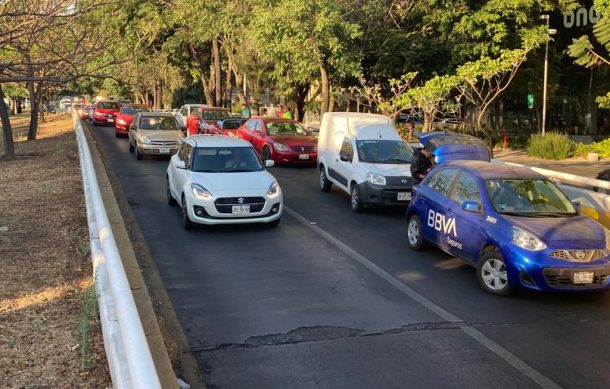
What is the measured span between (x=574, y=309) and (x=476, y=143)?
10.1 meters

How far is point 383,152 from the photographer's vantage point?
46.3 feet

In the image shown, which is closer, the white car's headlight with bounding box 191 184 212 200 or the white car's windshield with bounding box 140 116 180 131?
the white car's headlight with bounding box 191 184 212 200

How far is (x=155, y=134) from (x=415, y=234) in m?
14.3

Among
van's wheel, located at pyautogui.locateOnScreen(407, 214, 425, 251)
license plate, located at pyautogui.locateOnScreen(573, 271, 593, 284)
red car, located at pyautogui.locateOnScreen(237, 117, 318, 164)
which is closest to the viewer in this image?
license plate, located at pyautogui.locateOnScreen(573, 271, 593, 284)

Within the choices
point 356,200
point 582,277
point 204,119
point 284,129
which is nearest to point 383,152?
point 356,200

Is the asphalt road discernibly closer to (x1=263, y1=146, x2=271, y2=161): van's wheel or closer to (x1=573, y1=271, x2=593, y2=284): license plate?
(x1=573, y1=271, x2=593, y2=284): license plate

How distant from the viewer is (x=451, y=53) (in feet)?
96.4

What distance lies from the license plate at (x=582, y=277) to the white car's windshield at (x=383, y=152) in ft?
22.6

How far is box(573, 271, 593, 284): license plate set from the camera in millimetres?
7133

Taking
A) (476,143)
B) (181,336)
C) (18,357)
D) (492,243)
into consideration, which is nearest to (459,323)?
(492,243)

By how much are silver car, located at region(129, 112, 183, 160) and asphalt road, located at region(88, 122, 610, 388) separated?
11296 mm

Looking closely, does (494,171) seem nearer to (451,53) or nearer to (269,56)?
(269,56)

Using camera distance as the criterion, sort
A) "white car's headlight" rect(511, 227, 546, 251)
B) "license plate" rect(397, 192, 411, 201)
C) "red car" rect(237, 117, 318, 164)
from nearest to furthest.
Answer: "white car's headlight" rect(511, 227, 546, 251), "license plate" rect(397, 192, 411, 201), "red car" rect(237, 117, 318, 164)

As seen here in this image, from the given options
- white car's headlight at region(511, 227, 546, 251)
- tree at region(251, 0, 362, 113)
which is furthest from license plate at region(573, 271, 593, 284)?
tree at region(251, 0, 362, 113)
